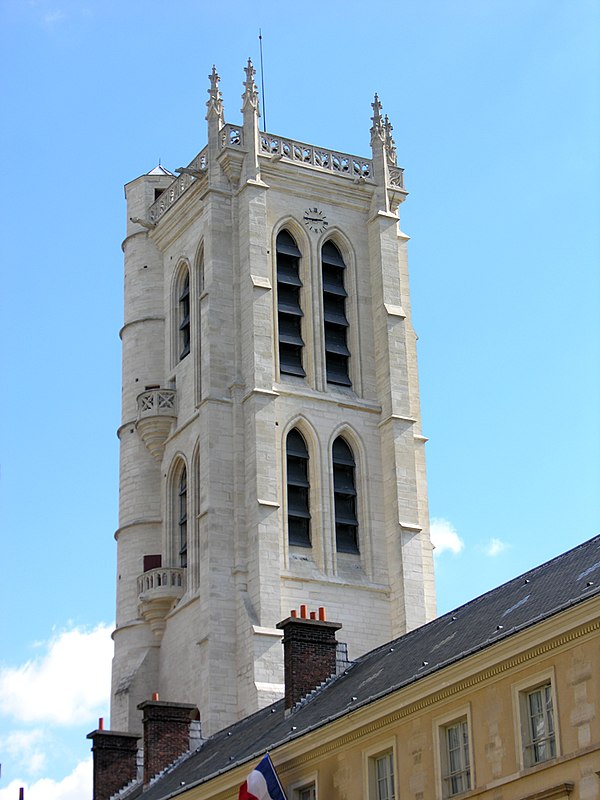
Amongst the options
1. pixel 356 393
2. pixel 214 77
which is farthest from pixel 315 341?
pixel 214 77

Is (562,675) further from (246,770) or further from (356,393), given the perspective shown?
(356,393)

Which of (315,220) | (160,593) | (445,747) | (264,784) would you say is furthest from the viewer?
(315,220)

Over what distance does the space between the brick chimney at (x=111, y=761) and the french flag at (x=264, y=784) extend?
12.9 metres

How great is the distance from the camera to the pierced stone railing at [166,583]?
178ft

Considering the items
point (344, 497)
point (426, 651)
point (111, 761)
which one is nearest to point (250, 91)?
point (344, 497)

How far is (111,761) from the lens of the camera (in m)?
40.5

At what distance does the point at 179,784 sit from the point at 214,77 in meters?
30.8

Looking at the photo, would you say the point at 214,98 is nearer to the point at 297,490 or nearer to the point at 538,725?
the point at 297,490

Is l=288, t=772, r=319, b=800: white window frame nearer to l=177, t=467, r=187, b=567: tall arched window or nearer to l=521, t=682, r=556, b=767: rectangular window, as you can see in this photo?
l=521, t=682, r=556, b=767: rectangular window

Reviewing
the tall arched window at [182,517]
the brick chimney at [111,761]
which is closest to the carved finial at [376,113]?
the tall arched window at [182,517]

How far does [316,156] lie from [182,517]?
12.3m

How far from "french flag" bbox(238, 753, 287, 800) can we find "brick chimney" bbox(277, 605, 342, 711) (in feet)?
18.1

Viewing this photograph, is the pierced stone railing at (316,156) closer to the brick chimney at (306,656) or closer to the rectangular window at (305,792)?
the brick chimney at (306,656)

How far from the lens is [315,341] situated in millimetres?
56281
